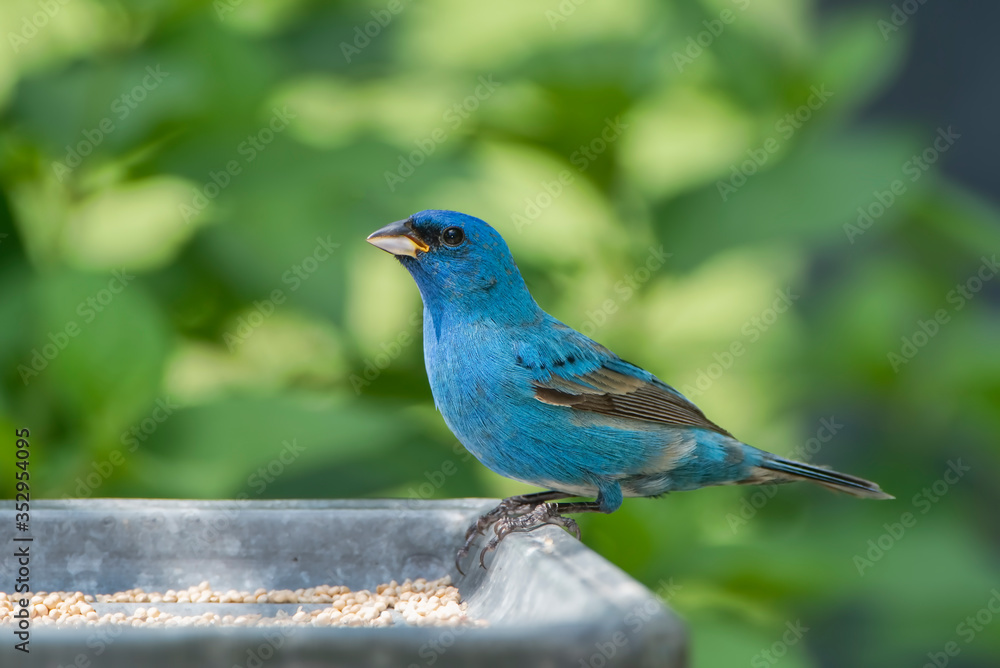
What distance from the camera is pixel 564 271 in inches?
131

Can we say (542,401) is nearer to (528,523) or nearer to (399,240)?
(528,523)

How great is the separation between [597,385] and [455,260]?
42 centimetres

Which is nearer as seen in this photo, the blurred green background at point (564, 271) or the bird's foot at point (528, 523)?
the bird's foot at point (528, 523)

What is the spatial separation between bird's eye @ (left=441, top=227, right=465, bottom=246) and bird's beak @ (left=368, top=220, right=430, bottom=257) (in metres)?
0.04

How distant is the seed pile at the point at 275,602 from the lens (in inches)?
62.6

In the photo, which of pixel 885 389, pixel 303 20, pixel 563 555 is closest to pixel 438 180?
pixel 303 20

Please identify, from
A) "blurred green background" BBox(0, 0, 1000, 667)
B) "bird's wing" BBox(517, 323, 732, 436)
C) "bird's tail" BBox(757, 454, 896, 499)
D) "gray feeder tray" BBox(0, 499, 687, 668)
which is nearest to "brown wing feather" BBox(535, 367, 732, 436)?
"bird's wing" BBox(517, 323, 732, 436)

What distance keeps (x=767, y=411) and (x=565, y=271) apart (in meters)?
0.78

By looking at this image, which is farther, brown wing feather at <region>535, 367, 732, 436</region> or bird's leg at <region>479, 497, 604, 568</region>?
brown wing feather at <region>535, 367, 732, 436</region>

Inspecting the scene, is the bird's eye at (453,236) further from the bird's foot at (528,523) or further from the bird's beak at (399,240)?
the bird's foot at (528,523)

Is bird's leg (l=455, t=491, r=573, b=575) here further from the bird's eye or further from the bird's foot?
the bird's eye

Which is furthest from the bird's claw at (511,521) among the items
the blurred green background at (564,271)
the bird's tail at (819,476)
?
the blurred green background at (564,271)

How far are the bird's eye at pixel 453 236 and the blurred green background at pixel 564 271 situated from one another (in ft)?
2.27

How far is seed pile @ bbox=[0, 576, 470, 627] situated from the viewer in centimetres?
159
